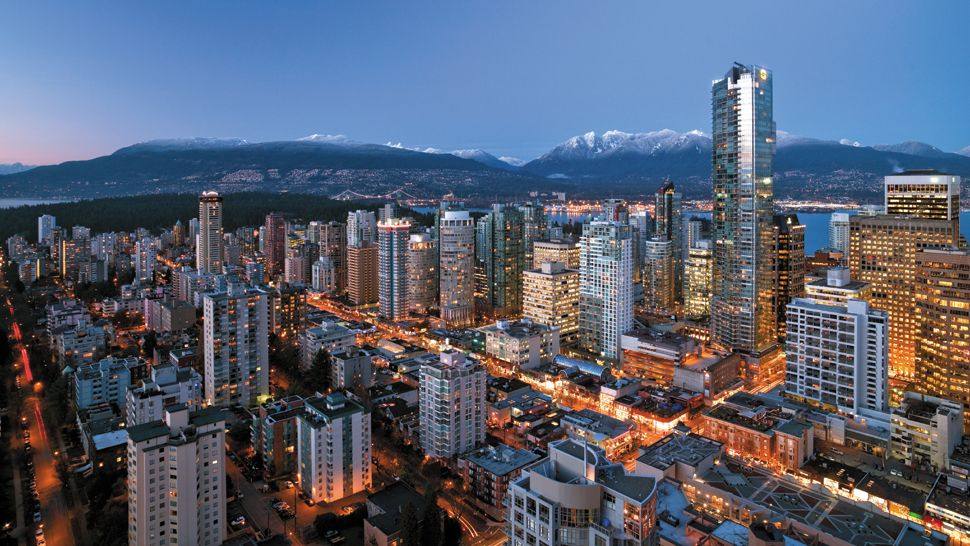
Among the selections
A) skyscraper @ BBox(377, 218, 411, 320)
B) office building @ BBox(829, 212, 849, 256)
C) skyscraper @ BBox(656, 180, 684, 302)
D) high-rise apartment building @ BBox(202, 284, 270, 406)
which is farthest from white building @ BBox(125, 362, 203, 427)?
office building @ BBox(829, 212, 849, 256)

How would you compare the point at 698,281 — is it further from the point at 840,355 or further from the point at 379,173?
the point at 379,173

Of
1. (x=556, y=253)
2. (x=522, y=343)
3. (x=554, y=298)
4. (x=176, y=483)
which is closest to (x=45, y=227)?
(x=556, y=253)

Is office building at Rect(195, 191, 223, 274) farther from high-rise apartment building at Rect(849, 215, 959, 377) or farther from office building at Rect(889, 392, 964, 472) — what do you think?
office building at Rect(889, 392, 964, 472)

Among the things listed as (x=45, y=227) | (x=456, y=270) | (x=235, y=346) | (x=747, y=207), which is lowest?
(x=235, y=346)

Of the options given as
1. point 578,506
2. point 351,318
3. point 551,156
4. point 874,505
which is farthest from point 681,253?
point 551,156

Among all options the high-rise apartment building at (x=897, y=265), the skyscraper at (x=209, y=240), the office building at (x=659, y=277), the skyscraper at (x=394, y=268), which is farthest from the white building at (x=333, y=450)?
the skyscraper at (x=209, y=240)
